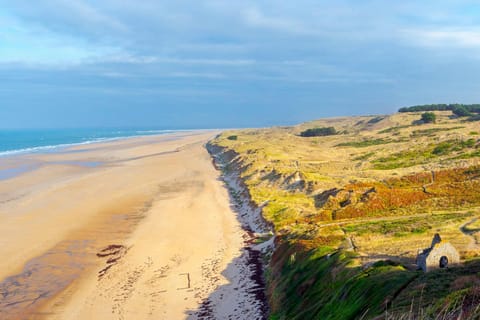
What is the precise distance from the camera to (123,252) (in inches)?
1196

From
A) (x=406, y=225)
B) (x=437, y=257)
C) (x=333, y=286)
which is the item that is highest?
(x=437, y=257)

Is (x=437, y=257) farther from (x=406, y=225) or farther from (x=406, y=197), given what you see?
(x=406, y=197)

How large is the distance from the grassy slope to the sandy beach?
11.2 ft

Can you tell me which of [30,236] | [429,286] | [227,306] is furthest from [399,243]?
[30,236]

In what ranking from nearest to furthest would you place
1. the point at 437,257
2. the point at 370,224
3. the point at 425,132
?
the point at 437,257
the point at 370,224
the point at 425,132

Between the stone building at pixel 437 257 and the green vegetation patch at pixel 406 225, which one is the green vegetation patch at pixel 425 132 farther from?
the stone building at pixel 437 257

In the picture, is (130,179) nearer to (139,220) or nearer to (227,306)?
(139,220)

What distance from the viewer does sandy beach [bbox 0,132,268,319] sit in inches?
866

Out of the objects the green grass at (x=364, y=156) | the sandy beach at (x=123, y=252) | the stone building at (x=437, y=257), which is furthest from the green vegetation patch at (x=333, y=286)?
the green grass at (x=364, y=156)

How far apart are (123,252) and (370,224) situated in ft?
54.8

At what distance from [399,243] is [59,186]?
48.2 metres

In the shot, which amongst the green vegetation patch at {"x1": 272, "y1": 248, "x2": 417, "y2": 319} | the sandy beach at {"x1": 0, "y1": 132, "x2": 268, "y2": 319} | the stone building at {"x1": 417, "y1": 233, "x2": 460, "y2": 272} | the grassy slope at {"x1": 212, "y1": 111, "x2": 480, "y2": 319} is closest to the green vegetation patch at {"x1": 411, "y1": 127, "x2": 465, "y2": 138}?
the grassy slope at {"x1": 212, "y1": 111, "x2": 480, "y2": 319}

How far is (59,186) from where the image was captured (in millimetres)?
58688

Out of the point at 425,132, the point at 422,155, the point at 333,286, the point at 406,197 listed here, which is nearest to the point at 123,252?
the point at 333,286
